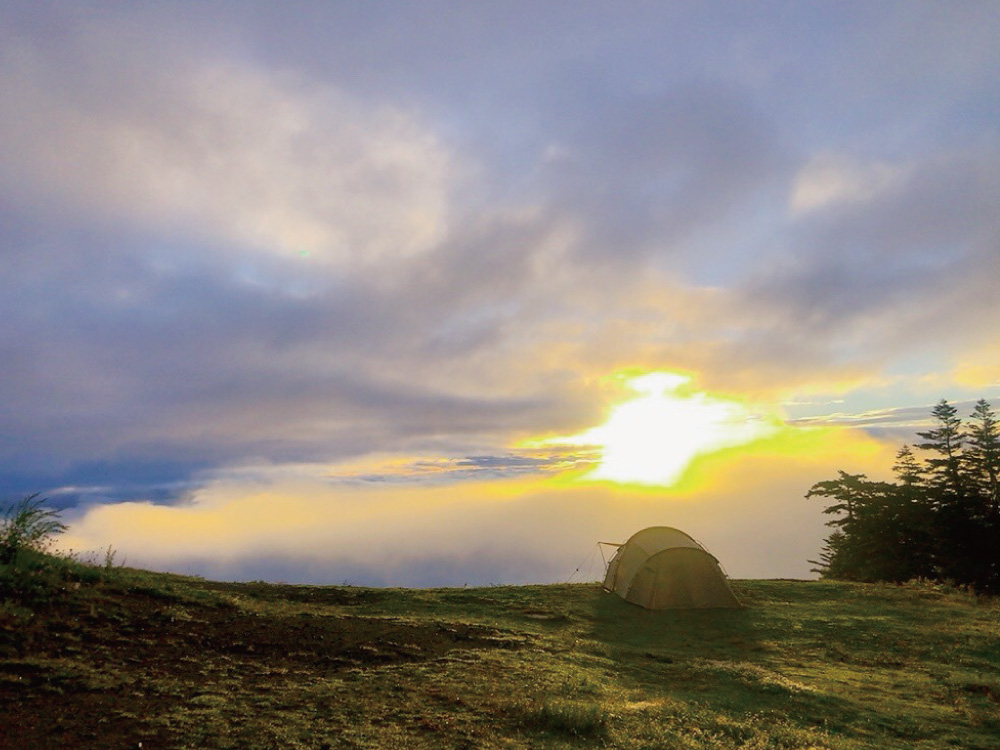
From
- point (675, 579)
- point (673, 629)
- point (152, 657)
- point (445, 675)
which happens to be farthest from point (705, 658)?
point (152, 657)

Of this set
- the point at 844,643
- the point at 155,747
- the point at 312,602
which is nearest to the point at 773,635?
the point at 844,643

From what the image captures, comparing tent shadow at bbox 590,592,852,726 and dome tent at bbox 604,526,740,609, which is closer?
tent shadow at bbox 590,592,852,726

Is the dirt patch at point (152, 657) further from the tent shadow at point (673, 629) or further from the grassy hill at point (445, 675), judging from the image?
the tent shadow at point (673, 629)

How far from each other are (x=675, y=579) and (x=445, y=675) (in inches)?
636

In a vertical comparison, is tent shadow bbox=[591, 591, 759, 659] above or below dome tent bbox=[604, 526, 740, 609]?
below

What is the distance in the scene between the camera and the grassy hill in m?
9.89

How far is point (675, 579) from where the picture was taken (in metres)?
27.0

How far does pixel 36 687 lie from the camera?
10039mm

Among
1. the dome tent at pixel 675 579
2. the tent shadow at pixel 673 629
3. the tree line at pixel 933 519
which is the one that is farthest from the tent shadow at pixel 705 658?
the tree line at pixel 933 519

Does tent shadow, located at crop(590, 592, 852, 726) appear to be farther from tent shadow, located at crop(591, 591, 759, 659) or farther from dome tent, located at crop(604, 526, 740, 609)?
dome tent, located at crop(604, 526, 740, 609)

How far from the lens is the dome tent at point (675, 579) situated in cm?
2677

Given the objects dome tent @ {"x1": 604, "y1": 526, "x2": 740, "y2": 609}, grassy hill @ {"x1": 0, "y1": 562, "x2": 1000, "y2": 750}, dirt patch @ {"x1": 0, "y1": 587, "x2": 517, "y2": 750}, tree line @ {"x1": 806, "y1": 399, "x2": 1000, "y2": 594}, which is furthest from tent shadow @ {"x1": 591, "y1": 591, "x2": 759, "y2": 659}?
tree line @ {"x1": 806, "y1": 399, "x2": 1000, "y2": 594}

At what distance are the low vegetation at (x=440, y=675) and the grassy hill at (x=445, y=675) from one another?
0.20ft

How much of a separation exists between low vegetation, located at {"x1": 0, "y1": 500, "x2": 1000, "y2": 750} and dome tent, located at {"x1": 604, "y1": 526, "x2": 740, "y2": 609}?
6.62 ft
